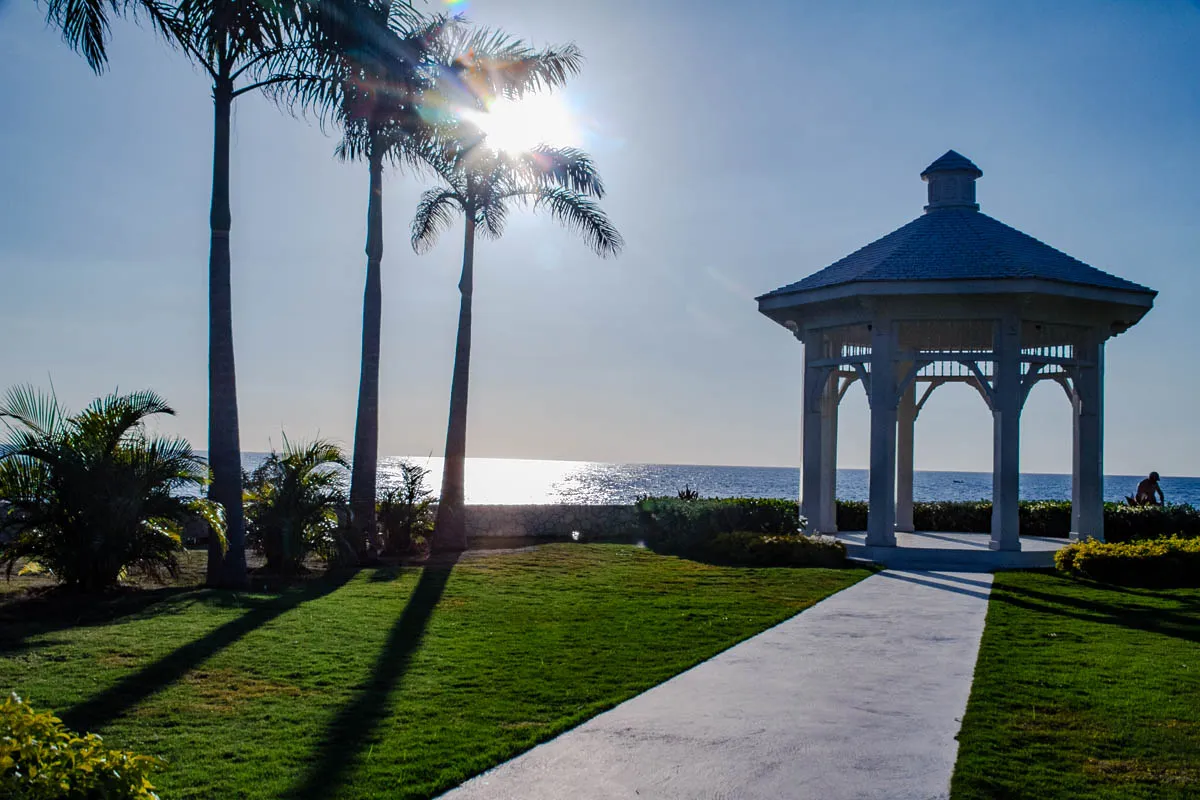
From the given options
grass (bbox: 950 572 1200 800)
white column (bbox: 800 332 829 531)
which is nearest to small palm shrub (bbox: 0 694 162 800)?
grass (bbox: 950 572 1200 800)

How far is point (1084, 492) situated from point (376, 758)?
16.5 m

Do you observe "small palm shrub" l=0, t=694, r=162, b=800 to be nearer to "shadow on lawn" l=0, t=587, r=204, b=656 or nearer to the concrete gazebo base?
"shadow on lawn" l=0, t=587, r=204, b=656

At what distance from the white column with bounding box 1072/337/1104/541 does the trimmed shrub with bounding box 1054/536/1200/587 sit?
11.0ft

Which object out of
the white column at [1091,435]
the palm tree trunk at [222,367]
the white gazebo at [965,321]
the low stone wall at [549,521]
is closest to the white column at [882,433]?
the white gazebo at [965,321]

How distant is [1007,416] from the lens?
1719 centimetres

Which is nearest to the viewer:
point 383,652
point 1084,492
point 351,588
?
point 383,652

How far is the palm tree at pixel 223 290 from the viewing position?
13.1 metres

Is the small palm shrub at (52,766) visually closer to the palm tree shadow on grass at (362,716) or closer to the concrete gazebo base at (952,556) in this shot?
the palm tree shadow on grass at (362,716)

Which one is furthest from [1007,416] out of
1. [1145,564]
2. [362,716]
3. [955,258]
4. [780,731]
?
[362,716]

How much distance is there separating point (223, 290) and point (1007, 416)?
12.7 metres

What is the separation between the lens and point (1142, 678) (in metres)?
8.16

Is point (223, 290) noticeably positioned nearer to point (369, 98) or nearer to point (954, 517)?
point (369, 98)

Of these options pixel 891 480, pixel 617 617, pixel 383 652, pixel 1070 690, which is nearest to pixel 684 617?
pixel 617 617

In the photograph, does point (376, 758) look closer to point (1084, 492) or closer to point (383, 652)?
point (383, 652)
